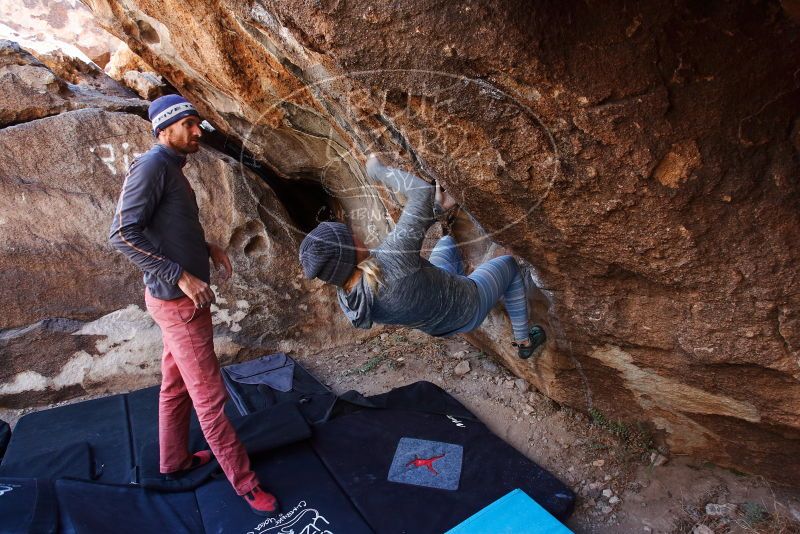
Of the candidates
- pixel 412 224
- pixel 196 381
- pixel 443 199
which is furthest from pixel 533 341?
pixel 196 381

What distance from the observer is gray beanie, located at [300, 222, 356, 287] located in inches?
77.4

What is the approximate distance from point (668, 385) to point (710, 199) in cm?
110

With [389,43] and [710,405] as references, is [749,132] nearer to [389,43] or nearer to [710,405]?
[389,43]

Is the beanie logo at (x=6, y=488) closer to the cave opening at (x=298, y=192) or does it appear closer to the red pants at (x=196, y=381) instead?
the red pants at (x=196, y=381)

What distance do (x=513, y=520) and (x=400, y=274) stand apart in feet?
4.04

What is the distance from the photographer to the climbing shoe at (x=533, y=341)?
287cm

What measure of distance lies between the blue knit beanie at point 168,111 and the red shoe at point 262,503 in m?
1.75

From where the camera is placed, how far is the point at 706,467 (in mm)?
2670

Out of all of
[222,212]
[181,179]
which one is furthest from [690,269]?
[222,212]

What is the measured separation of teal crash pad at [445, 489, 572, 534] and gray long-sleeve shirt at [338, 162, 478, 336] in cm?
93

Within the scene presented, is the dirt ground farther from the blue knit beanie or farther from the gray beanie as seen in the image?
the blue knit beanie

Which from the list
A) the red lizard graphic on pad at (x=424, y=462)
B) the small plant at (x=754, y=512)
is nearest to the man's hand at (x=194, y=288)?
the red lizard graphic on pad at (x=424, y=462)

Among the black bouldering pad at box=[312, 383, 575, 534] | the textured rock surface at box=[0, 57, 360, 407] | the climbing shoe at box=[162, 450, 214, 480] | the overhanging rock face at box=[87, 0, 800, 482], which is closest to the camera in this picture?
the overhanging rock face at box=[87, 0, 800, 482]

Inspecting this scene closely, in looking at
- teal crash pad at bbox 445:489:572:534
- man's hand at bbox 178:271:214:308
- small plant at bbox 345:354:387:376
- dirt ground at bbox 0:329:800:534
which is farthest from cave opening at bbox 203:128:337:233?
teal crash pad at bbox 445:489:572:534
